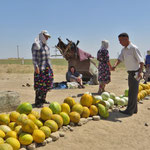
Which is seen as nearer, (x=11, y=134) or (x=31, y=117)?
(x=11, y=134)

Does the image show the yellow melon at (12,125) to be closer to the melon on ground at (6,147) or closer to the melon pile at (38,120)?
the melon pile at (38,120)

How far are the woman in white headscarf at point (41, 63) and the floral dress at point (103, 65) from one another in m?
2.57

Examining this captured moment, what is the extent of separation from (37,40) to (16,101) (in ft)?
5.88

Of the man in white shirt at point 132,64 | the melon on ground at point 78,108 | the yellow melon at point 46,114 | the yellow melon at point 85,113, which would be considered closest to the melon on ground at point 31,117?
the yellow melon at point 46,114

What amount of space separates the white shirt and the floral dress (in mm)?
2402

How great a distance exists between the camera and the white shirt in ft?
16.8

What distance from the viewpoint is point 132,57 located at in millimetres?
5215

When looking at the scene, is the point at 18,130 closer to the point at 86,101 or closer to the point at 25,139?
the point at 25,139

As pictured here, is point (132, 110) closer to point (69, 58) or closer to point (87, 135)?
point (87, 135)

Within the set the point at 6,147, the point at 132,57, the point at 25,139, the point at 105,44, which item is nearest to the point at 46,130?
the point at 25,139

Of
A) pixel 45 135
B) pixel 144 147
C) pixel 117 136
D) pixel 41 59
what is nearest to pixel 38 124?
pixel 45 135

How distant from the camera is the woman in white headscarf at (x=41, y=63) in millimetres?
5715

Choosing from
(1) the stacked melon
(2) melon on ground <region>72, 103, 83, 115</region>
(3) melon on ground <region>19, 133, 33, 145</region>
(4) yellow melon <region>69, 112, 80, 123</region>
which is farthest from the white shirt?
(3) melon on ground <region>19, 133, 33, 145</region>

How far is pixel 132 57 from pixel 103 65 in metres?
2.82
